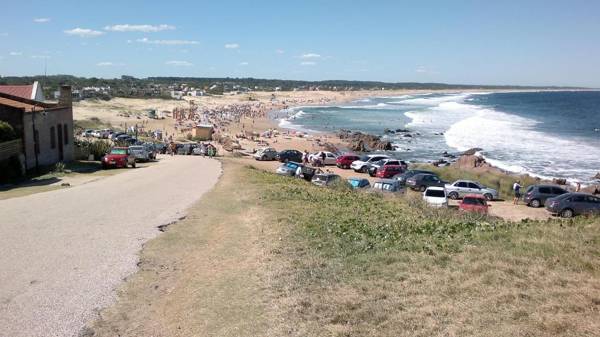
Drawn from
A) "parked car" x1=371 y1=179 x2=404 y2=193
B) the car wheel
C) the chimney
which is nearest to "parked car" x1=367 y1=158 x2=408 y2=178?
"parked car" x1=371 y1=179 x2=404 y2=193

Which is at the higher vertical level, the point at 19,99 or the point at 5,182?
the point at 19,99

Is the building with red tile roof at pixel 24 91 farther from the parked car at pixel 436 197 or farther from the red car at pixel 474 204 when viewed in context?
the red car at pixel 474 204

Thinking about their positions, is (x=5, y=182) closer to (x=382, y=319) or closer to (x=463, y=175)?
(x=382, y=319)

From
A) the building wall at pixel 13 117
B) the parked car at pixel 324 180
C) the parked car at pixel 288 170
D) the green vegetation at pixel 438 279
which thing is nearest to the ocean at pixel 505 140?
the parked car at pixel 288 170

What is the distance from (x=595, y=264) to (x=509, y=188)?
30510mm

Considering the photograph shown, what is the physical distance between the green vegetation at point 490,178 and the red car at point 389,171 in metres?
3.14

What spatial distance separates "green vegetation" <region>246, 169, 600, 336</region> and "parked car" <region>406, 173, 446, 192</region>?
21.7 m

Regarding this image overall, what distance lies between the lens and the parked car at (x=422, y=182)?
3516cm

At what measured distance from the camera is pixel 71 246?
1341 centimetres

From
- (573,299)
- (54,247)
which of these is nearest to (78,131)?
(54,247)

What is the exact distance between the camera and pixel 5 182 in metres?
27.0

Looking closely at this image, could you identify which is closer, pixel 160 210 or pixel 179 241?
pixel 179 241

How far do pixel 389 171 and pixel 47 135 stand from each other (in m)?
23.7

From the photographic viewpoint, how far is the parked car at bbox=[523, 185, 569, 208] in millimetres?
30609
